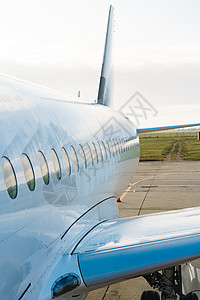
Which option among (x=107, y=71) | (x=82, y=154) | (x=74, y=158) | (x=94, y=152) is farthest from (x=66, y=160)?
(x=107, y=71)

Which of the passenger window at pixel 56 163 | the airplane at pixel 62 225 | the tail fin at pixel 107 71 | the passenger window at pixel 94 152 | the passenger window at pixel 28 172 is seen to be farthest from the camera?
the tail fin at pixel 107 71

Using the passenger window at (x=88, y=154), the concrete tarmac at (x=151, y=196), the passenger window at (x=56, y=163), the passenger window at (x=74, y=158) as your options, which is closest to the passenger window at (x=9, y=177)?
the passenger window at (x=56, y=163)

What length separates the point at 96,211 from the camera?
7934 mm

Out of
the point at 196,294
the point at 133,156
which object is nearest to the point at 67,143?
the point at 196,294

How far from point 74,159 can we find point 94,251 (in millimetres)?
1803

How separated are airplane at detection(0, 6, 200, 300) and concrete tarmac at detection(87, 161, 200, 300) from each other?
1.04 m

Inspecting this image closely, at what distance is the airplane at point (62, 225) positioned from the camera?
412cm

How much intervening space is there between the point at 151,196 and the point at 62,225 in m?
14.5

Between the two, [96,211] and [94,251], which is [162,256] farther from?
[96,211]

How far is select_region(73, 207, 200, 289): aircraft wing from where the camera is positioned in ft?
16.4

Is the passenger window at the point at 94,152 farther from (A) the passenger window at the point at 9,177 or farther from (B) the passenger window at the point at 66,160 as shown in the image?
(A) the passenger window at the point at 9,177

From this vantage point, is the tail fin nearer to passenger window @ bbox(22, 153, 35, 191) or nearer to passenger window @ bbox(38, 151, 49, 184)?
passenger window @ bbox(38, 151, 49, 184)

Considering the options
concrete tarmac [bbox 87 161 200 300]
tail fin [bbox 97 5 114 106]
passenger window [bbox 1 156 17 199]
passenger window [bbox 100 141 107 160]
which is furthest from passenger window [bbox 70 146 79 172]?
tail fin [bbox 97 5 114 106]

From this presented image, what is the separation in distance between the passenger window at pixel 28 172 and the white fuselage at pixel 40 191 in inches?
2.3
